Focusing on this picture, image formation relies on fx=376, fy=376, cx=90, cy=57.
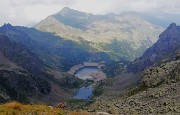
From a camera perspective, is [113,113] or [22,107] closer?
[22,107]

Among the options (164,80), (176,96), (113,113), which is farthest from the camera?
(164,80)

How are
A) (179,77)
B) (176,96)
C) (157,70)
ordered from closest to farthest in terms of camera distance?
(176,96) < (179,77) < (157,70)

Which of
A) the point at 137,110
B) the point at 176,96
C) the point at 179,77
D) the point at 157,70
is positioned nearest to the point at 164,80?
the point at 179,77

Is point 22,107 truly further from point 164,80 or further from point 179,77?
point 164,80

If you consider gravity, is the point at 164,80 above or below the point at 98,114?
above

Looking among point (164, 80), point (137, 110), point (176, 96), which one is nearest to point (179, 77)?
point (164, 80)

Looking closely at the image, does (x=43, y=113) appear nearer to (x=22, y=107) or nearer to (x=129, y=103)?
(x=22, y=107)

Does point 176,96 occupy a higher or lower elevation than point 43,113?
higher

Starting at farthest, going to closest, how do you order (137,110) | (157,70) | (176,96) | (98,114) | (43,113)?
(157,70), (176,96), (137,110), (98,114), (43,113)

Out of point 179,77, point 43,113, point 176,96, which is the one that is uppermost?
point 179,77
